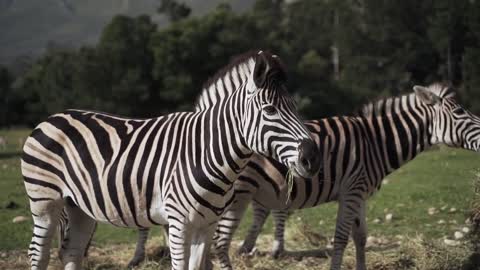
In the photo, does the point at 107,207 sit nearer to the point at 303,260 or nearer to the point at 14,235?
the point at 303,260

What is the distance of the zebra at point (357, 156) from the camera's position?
6.09 m

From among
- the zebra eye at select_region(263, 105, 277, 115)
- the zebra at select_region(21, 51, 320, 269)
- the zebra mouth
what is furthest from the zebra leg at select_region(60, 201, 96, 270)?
the zebra mouth

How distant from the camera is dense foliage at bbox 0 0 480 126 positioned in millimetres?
26641

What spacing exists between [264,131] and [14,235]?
20.1 ft

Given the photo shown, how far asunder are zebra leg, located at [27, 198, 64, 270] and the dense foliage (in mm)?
19373

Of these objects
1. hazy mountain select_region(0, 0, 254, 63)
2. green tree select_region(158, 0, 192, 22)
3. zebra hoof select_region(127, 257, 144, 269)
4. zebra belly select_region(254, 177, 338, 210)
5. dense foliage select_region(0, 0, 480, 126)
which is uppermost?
green tree select_region(158, 0, 192, 22)

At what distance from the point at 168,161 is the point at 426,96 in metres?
3.58

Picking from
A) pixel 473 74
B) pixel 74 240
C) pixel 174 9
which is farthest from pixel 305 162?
pixel 174 9

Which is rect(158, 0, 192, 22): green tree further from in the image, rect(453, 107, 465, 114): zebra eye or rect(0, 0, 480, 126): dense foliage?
rect(453, 107, 465, 114): zebra eye

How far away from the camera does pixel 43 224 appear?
5066 mm

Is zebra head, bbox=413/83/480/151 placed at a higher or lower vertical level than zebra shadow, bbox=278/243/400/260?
higher

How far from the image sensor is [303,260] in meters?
7.67

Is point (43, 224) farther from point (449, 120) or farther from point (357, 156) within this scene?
point (449, 120)

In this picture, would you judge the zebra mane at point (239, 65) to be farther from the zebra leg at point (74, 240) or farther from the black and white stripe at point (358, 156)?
the zebra leg at point (74, 240)
